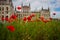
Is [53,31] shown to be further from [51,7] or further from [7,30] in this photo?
[51,7]

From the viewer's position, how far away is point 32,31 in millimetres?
2309

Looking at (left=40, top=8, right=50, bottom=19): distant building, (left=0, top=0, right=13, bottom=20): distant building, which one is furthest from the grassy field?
(left=0, top=0, right=13, bottom=20): distant building

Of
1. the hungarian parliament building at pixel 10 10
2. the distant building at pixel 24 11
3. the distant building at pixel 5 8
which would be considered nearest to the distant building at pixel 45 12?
the hungarian parliament building at pixel 10 10

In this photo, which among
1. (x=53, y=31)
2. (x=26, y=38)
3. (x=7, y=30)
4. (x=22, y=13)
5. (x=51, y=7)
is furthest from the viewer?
(x=51, y=7)

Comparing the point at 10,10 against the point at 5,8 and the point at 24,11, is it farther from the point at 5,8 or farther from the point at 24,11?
the point at 24,11

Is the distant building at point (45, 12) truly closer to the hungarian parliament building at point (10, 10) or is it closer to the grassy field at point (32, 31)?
the hungarian parliament building at point (10, 10)

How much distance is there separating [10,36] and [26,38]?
21 centimetres

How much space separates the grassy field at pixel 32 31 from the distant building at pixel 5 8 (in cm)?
166

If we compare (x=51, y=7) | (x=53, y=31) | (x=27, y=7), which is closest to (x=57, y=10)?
(x=51, y=7)

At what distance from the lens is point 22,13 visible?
4086mm

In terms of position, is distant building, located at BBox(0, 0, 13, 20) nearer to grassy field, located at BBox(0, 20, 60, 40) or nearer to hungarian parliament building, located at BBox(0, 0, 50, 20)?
hungarian parliament building, located at BBox(0, 0, 50, 20)

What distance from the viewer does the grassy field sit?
209 centimetres

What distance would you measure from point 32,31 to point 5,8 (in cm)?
199

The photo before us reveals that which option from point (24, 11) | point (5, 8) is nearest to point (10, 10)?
point (5, 8)
